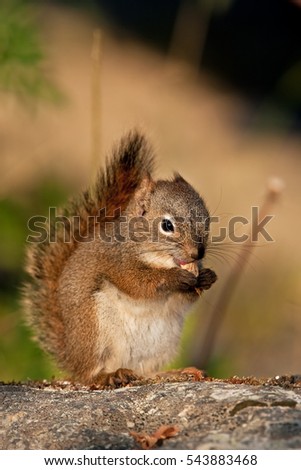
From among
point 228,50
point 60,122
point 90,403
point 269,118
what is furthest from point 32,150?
point 90,403

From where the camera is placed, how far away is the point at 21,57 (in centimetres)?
484

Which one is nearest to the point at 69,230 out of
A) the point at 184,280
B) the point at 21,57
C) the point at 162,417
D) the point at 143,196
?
the point at 143,196

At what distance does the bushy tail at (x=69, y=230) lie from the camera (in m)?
3.90

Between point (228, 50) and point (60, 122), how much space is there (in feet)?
4.94

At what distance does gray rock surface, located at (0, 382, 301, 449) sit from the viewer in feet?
8.36

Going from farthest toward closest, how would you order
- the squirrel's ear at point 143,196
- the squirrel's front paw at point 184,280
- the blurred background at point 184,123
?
the blurred background at point 184,123
the squirrel's ear at point 143,196
the squirrel's front paw at point 184,280

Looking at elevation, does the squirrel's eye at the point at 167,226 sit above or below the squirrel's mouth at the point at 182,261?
above

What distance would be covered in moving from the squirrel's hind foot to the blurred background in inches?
29.8

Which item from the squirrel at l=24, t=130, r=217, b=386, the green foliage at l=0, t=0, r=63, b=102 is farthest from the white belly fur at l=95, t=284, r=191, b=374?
the green foliage at l=0, t=0, r=63, b=102

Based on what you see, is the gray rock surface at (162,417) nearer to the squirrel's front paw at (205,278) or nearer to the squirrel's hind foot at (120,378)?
the squirrel's hind foot at (120,378)

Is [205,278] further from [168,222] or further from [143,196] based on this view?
[143,196]

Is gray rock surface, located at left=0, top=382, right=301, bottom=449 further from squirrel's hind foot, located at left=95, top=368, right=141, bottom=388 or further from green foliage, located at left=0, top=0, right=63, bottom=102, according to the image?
green foliage, located at left=0, top=0, right=63, bottom=102

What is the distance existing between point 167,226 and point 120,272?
0.81ft

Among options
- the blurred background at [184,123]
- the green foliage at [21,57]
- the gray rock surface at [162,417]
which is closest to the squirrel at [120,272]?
the blurred background at [184,123]
